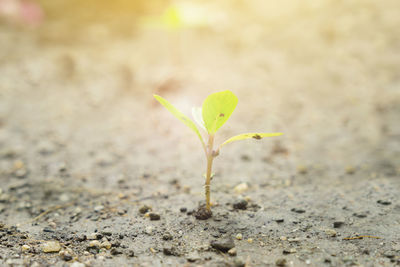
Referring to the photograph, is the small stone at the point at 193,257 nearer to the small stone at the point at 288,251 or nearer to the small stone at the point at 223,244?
the small stone at the point at 223,244

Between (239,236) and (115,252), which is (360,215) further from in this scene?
(115,252)

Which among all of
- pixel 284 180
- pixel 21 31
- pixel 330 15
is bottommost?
pixel 284 180

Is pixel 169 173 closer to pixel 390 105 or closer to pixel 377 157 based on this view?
pixel 377 157

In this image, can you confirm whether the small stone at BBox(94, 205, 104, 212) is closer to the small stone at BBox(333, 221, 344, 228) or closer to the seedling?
the seedling

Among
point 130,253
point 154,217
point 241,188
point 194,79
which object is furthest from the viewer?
point 194,79

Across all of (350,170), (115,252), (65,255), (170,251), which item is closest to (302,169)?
(350,170)

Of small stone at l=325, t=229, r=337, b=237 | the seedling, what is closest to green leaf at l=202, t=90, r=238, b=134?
the seedling

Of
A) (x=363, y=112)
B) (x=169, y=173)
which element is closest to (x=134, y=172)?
(x=169, y=173)

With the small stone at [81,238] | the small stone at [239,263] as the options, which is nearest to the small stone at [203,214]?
the small stone at [239,263]
